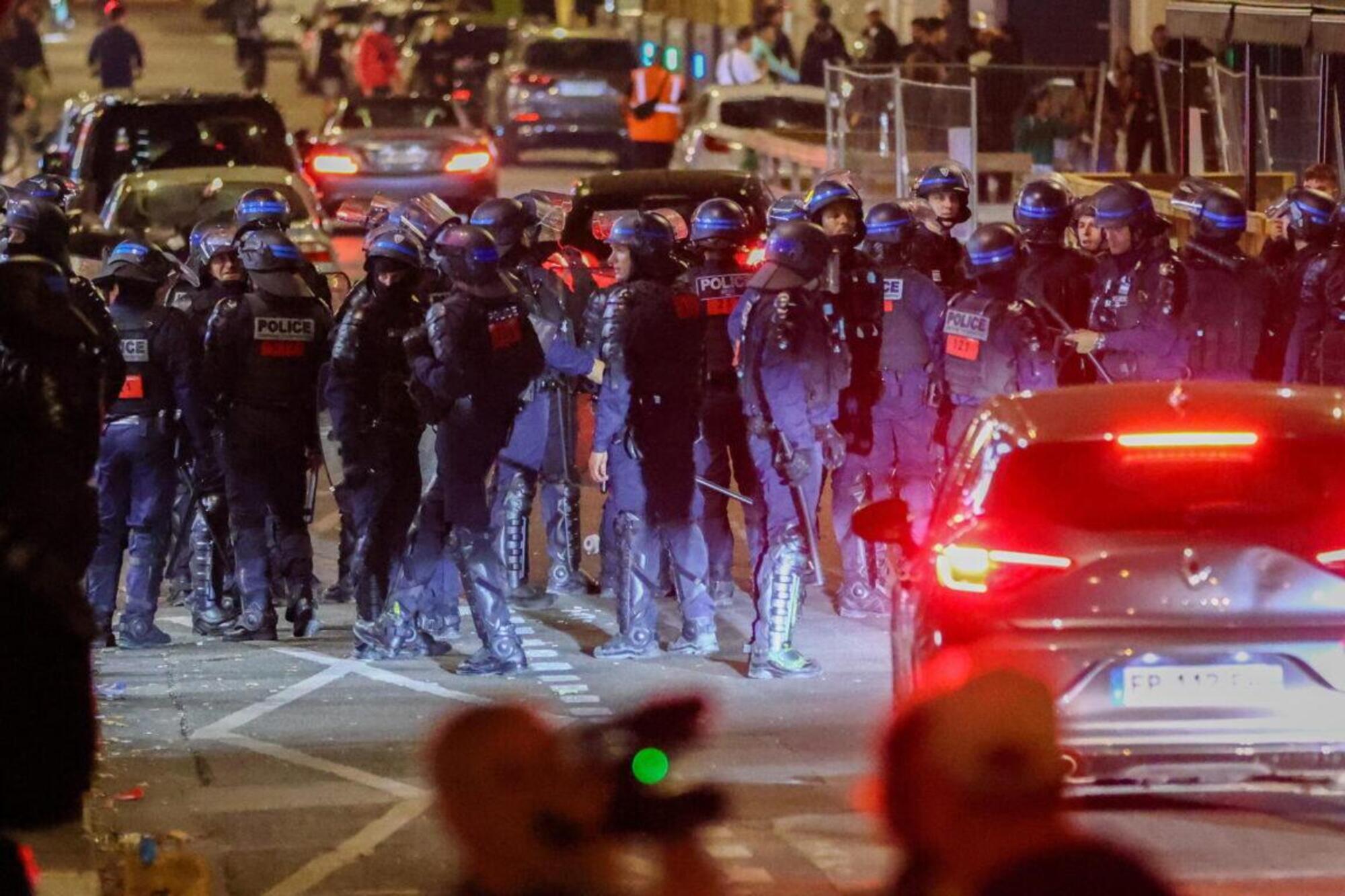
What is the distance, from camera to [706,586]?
36.1 ft

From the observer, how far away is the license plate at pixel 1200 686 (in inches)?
277

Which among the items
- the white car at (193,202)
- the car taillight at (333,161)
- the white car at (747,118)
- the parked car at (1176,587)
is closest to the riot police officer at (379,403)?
the parked car at (1176,587)

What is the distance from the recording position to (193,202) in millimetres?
19000

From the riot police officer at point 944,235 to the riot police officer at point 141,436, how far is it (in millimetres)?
3311

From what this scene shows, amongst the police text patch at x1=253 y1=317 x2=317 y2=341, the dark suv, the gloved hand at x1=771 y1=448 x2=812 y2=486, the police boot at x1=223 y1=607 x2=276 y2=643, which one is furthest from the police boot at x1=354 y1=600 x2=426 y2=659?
the dark suv

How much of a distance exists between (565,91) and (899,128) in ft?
47.2

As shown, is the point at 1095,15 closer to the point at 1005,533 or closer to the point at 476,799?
the point at 1005,533

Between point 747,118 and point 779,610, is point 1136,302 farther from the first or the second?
point 747,118

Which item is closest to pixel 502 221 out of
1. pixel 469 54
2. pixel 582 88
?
pixel 582 88

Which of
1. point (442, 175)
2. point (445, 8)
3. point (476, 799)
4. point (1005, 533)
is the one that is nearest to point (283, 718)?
point (1005, 533)

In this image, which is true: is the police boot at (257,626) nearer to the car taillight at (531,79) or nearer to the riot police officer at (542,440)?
the riot police officer at (542,440)

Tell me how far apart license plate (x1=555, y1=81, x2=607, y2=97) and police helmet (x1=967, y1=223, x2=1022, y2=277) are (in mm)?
24813

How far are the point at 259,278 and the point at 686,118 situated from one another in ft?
71.0

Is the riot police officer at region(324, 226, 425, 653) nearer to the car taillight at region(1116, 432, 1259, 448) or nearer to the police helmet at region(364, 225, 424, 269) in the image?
the police helmet at region(364, 225, 424, 269)
